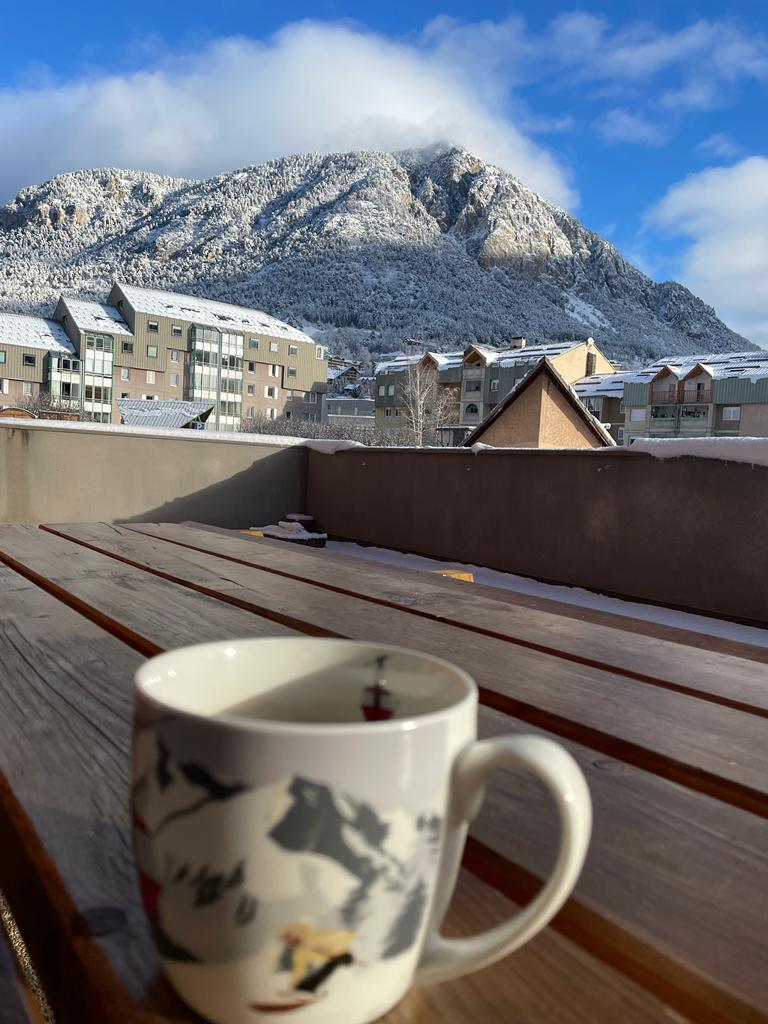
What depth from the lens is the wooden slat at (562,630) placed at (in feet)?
2.90

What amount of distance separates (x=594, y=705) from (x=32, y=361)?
146 feet

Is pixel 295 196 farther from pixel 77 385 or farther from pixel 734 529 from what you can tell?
pixel 734 529

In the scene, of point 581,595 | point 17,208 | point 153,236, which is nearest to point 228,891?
point 581,595

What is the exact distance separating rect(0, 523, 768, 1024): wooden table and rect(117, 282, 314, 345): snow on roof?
4602 cm

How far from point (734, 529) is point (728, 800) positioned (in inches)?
144

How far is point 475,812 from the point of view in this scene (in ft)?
1.06

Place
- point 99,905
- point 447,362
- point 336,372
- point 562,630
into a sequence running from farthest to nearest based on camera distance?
point 336,372, point 447,362, point 562,630, point 99,905

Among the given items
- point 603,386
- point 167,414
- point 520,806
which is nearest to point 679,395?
point 603,386

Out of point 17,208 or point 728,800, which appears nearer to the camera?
point 728,800

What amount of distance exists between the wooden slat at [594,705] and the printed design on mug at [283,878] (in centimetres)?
38

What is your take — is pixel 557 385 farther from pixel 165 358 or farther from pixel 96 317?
pixel 96 317

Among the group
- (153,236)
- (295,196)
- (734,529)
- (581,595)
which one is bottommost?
(581,595)

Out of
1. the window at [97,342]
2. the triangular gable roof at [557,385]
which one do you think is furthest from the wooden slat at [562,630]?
the window at [97,342]

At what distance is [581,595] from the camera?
174 inches
